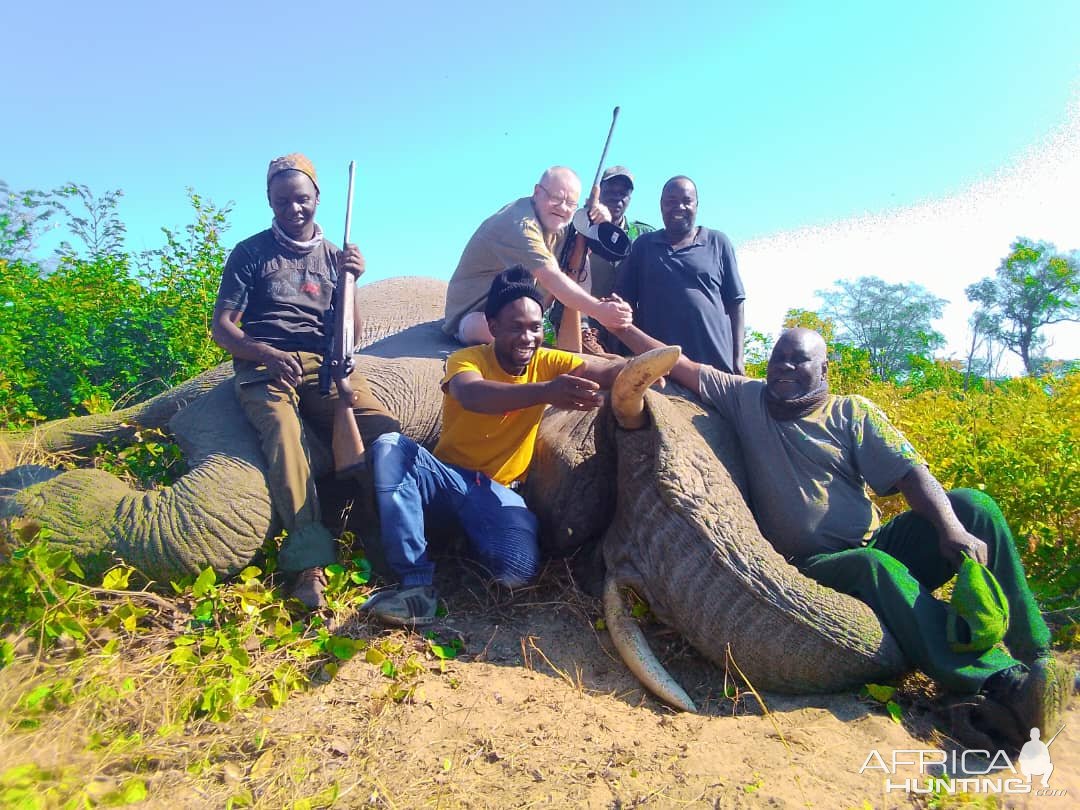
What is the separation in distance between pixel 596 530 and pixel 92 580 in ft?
6.89

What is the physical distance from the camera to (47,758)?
235cm

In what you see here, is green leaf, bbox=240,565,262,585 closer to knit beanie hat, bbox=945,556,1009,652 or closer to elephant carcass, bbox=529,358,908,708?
elephant carcass, bbox=529,358,908,708

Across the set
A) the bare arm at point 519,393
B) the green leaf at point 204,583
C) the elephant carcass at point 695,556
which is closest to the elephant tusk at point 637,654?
the elephant carcass at point 695,556

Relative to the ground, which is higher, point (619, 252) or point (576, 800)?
point (619, 252)

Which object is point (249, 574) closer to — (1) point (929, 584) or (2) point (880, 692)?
(2) point (880, 692)

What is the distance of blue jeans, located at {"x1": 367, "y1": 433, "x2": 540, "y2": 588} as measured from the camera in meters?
3.28

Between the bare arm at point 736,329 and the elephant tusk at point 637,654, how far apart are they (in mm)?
1928

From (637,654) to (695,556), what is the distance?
1.39 feet

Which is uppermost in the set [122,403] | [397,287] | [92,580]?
[397,287]

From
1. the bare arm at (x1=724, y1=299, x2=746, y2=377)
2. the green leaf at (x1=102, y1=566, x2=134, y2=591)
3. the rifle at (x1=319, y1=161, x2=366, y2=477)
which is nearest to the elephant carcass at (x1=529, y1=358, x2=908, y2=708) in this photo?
the rifle at (x1=319, y1=161, x2=366, y2=477)

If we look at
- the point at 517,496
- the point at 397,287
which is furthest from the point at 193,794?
the point at 397,287

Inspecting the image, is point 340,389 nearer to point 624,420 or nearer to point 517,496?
point 517,496

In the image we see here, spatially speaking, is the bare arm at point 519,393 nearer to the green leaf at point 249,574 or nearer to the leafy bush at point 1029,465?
the green leaf at point 249,574

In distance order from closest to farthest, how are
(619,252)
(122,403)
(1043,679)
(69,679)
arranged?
(1043,679) → (69,679) → (619,252) → (122,403)
